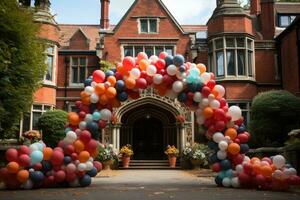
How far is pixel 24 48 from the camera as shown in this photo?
14422mm

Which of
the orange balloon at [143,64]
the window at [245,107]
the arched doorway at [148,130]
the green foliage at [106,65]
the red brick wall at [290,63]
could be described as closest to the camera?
the orange balloon at [143,64]

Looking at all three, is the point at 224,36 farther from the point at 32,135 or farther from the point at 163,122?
the point at 32,135

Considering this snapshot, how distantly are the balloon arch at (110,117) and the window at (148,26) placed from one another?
11.8m

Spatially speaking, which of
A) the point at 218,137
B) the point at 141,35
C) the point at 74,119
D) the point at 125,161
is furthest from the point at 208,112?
the point at 141,35

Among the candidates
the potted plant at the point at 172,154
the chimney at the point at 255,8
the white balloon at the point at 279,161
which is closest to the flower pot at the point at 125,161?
the potted plant at the point at 172,154

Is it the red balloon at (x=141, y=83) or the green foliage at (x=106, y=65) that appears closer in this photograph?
the red balloon at (x=141, y=83)

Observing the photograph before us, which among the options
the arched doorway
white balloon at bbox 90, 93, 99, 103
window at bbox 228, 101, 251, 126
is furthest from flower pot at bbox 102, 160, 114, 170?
white balloon at bbox 90, 93, 99, 103

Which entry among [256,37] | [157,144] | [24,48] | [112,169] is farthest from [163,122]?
[24,48]

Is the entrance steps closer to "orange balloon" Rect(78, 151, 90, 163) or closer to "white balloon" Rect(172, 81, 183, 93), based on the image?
"white balloon" Rect(172, 81, 183, 93)

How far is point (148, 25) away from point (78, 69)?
4.98 m

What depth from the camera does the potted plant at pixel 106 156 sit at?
66.0ft

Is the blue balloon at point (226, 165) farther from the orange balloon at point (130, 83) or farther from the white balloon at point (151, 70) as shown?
the orange balloon at point (130, 83)

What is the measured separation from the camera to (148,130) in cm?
2609

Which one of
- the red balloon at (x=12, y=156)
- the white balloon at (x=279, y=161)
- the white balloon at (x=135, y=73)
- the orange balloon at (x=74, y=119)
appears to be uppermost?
the white balloon at (x=135, y=73)
